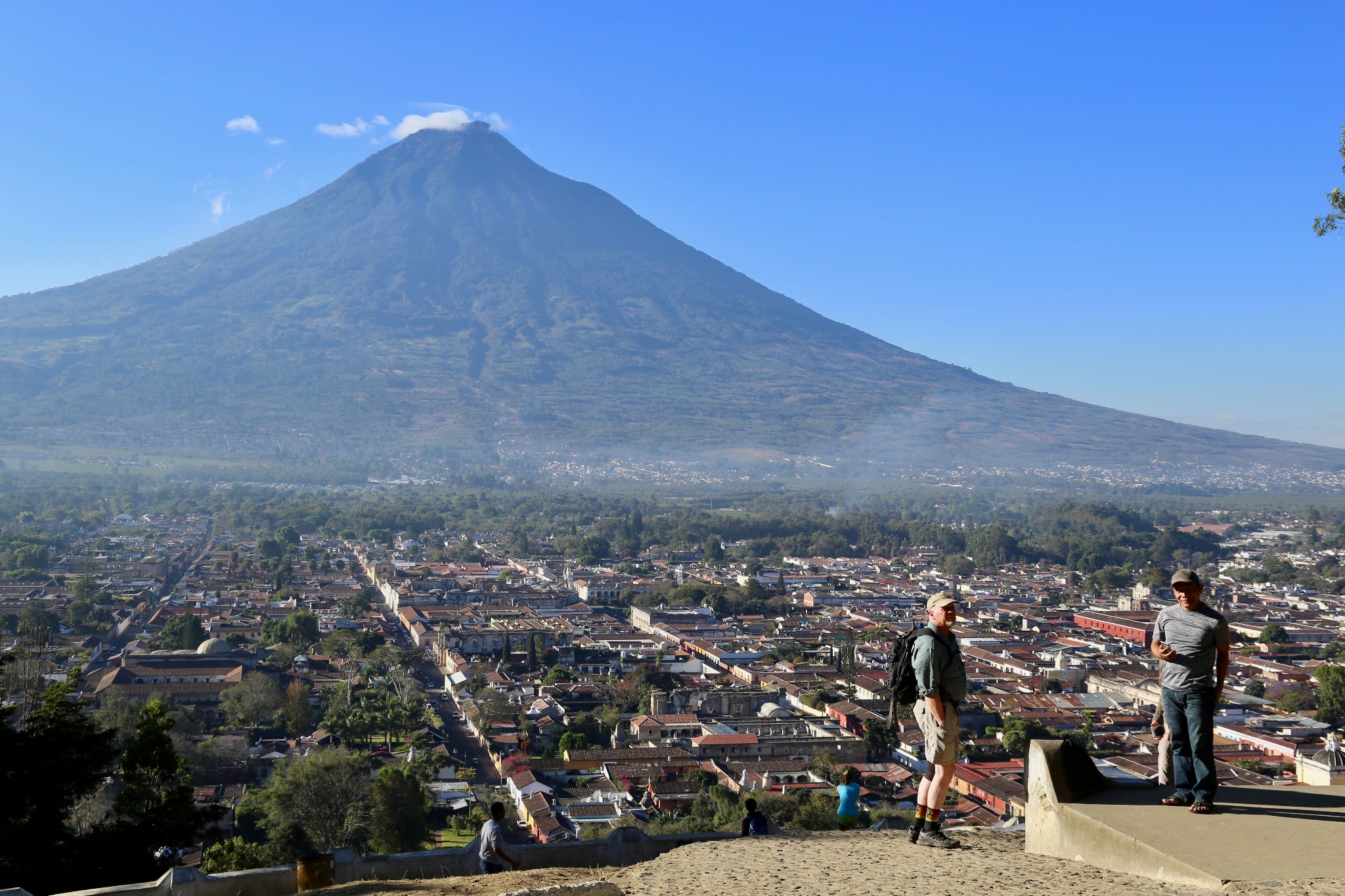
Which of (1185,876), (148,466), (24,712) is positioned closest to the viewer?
(1185,876)

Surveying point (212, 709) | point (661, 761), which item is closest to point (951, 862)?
point (661, 761)

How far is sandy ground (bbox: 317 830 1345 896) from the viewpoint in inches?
171

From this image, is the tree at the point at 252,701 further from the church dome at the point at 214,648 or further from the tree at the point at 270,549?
the tree at the point at 270,549

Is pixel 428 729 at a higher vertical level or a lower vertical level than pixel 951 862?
lower

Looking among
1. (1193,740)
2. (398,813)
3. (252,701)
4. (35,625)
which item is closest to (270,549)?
(35,625)

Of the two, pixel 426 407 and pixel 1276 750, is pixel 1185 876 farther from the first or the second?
pixel 426 407

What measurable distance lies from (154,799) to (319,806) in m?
6.60

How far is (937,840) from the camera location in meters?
5.15

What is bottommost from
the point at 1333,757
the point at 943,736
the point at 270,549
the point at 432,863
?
the point at 270,549

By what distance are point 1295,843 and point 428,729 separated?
836 inches

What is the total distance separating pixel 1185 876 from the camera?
4.19m

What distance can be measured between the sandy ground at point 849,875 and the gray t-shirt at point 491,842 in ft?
1.01

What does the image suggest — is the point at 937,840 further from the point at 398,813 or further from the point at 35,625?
the point at 35,625

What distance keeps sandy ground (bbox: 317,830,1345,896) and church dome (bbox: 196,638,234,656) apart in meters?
28.1
